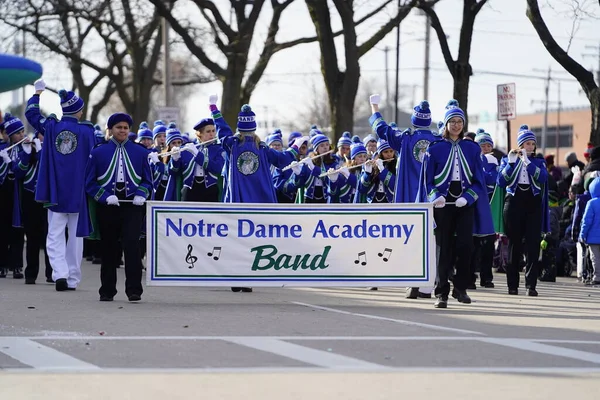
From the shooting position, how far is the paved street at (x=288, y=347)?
328 inches

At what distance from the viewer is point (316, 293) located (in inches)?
631

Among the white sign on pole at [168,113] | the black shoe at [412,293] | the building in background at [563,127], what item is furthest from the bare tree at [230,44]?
the building in background at [563,127]

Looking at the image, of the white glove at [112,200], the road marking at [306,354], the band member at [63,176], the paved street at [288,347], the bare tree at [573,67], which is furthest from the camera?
the bare tree at [573,67]

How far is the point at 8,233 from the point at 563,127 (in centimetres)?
10822

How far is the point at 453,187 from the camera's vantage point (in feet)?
46.2

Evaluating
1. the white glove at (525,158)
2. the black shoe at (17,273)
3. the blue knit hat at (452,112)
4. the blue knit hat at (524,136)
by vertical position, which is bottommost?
the black shoe at (17,273)

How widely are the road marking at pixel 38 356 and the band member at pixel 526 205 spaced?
24.3ft

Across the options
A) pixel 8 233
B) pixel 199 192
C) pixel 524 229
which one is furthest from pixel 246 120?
pixel 8 233

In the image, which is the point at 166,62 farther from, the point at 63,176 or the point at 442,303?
the point at 442,303

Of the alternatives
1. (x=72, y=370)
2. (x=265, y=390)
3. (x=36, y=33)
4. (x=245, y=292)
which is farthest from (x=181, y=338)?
(x=36, y=33)

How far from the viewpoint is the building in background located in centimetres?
11453

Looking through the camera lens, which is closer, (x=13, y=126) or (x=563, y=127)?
(x=13, y=126)

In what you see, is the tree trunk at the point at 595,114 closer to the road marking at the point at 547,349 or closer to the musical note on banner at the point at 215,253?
the musical note on banner at the point at 215,253

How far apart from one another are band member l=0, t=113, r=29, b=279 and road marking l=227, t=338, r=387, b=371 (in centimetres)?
803
